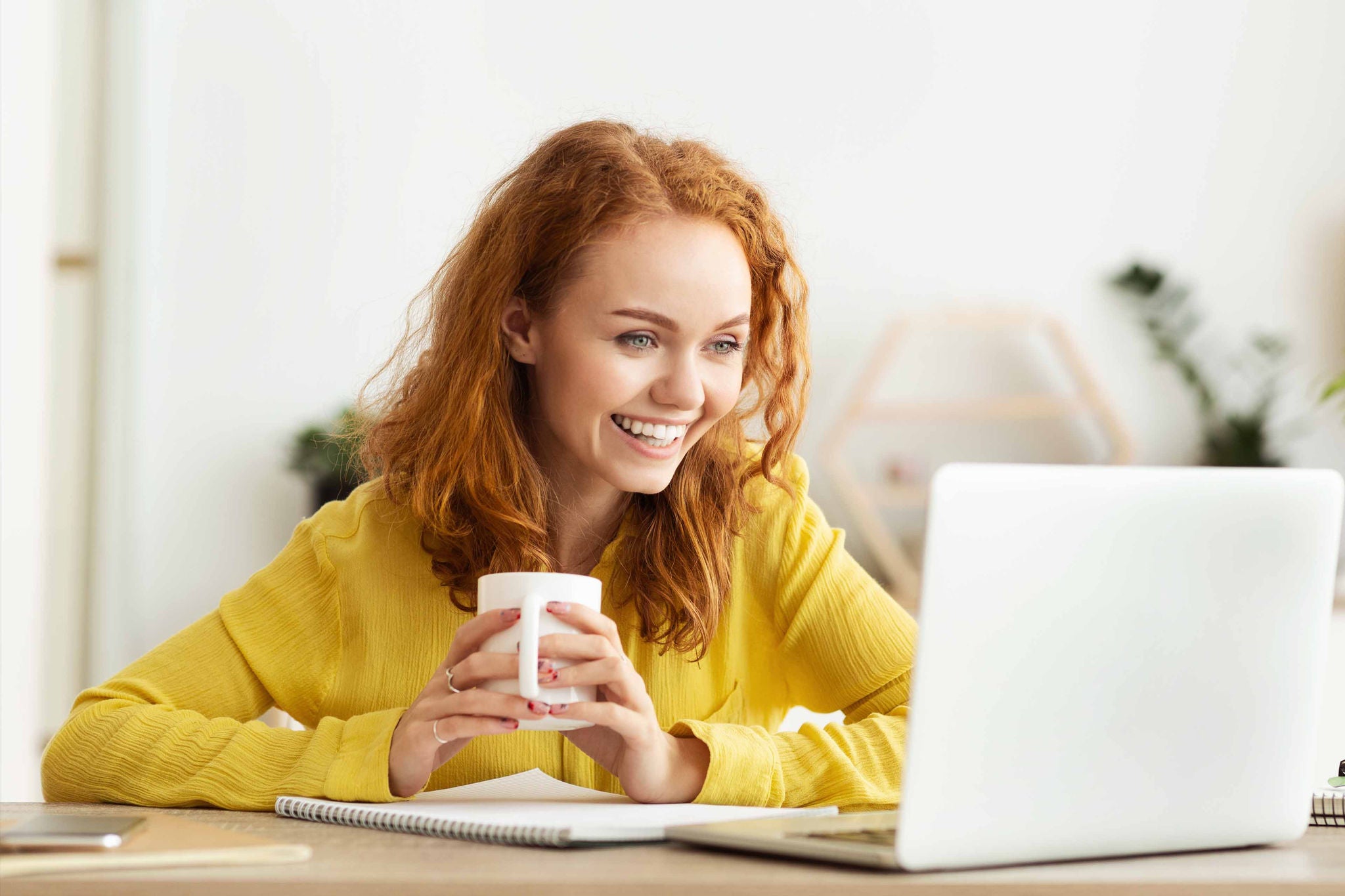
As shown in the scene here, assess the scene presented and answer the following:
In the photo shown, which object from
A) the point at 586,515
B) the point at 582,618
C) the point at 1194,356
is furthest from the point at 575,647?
the point at 1194,356

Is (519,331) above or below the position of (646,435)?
above

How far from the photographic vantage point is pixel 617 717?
3.11 ft

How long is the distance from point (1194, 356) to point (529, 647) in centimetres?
345

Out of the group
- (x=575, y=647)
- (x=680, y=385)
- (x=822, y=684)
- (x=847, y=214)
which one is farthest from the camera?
(x=847, y=214)

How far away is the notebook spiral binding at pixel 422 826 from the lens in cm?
72

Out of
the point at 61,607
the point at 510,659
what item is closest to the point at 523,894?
the point at 510,659

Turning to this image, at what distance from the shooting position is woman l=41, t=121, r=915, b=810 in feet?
4.06

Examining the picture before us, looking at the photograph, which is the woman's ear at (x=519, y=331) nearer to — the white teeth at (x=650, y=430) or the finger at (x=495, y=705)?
the white teeth at (x=650, y=430)

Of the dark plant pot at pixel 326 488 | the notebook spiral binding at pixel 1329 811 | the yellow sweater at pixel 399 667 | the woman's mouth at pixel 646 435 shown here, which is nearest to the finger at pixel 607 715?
the yellow sweater at pixel 399 667

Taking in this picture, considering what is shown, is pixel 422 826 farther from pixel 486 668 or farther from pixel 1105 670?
pixel 1105 670

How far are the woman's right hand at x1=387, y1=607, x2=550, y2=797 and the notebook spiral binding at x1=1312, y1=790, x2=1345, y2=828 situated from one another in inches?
21.3

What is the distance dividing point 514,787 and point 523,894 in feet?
1.65

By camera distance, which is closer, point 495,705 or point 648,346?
point 495,705

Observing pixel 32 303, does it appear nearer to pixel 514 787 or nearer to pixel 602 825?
pixel 514 787
